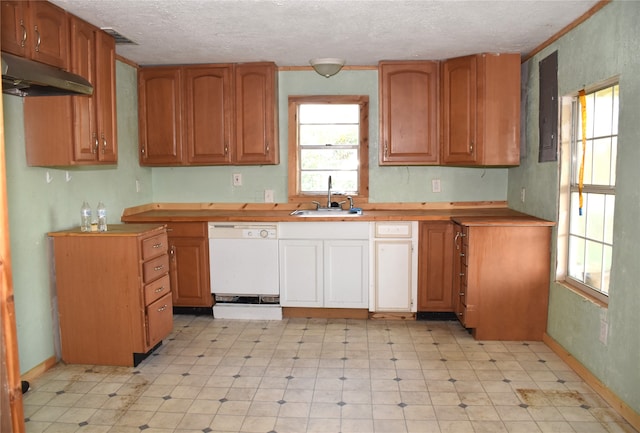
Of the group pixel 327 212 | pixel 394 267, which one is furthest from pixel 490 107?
pixel 327 212

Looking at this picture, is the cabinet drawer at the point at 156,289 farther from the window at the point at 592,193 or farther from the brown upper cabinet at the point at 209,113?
the window at the point at 592,193

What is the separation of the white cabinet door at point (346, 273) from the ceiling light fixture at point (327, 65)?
4.78 ft

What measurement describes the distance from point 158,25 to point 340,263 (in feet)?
7.55

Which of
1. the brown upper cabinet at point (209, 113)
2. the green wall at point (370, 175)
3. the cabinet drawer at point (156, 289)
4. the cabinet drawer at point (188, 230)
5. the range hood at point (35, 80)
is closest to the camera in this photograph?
the range hood at point (35, 80)

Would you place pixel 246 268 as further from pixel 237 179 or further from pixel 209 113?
pixel 209 113

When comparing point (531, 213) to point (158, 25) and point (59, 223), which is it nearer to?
point (158, 25)

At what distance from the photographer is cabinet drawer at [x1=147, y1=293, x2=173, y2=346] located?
136 inches

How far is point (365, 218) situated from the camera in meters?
4.25

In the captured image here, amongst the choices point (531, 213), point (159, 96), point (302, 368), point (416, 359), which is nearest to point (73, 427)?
point (302, 368)

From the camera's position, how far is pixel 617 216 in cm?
277

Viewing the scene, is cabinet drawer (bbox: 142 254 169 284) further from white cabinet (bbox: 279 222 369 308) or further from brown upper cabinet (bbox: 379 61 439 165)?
brown upper cabinet (bbox: 379 61 439 165)

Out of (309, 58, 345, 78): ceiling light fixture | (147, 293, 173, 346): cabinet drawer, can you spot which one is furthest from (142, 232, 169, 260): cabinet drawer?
(309, 58, 345, 78): ceiling light fixture

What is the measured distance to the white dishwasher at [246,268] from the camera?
14.4ft

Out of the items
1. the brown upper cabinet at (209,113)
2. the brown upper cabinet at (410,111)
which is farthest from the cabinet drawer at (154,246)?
the brown upper cabinet at (410,111)
